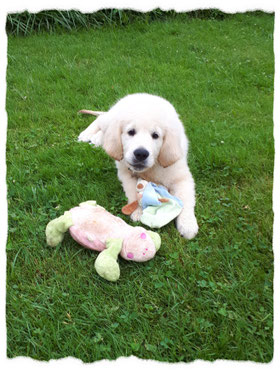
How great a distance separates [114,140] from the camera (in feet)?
9.14

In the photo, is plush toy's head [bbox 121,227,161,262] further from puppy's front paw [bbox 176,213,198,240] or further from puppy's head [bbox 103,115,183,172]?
puppy's head [bbox 103,115,183,172]

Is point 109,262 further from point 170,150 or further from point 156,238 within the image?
point 170,150

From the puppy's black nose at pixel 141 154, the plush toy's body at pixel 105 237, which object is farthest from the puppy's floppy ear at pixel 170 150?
the plush toy's body at pixel 105 237

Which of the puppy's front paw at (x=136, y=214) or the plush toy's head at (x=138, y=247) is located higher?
the plush toy's head at (x=138, y=247)

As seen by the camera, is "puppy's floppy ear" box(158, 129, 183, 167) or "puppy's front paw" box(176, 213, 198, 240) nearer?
"puppy's front paw" box(176, 213, 198, 240)

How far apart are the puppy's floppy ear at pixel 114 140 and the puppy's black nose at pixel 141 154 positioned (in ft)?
0.87

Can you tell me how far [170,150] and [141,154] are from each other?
1.00ft

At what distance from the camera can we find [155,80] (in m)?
5.09

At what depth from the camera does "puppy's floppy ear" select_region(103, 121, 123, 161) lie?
2.76m

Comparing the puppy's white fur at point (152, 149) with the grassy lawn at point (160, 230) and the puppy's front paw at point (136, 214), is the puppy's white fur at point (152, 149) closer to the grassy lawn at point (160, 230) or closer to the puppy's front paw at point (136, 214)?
the puppy's front paw at point (136, 214)

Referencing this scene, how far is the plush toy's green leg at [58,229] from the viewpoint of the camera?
2.23 meters


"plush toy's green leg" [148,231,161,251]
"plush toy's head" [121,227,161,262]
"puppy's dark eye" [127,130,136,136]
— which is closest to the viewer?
"plush toy's head" [121,227,161,262]

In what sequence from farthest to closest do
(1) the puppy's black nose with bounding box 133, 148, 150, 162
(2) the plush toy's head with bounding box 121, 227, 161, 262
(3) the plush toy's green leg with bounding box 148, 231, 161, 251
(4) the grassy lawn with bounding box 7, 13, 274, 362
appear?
(1) the puppy's black nose with bounding box 133, 148, 150, 162, (3) the plush toy's green leg with bounding box 148, 231, 161, 251, (2) the plush toy's head with bounding box 121, 227, 161, 262, (4) the grassy lawn with bounding box 7, 13, 274, 362

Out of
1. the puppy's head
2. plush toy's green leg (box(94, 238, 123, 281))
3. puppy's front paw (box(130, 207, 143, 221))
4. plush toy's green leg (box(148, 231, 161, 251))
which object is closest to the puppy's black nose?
the puppy's head
